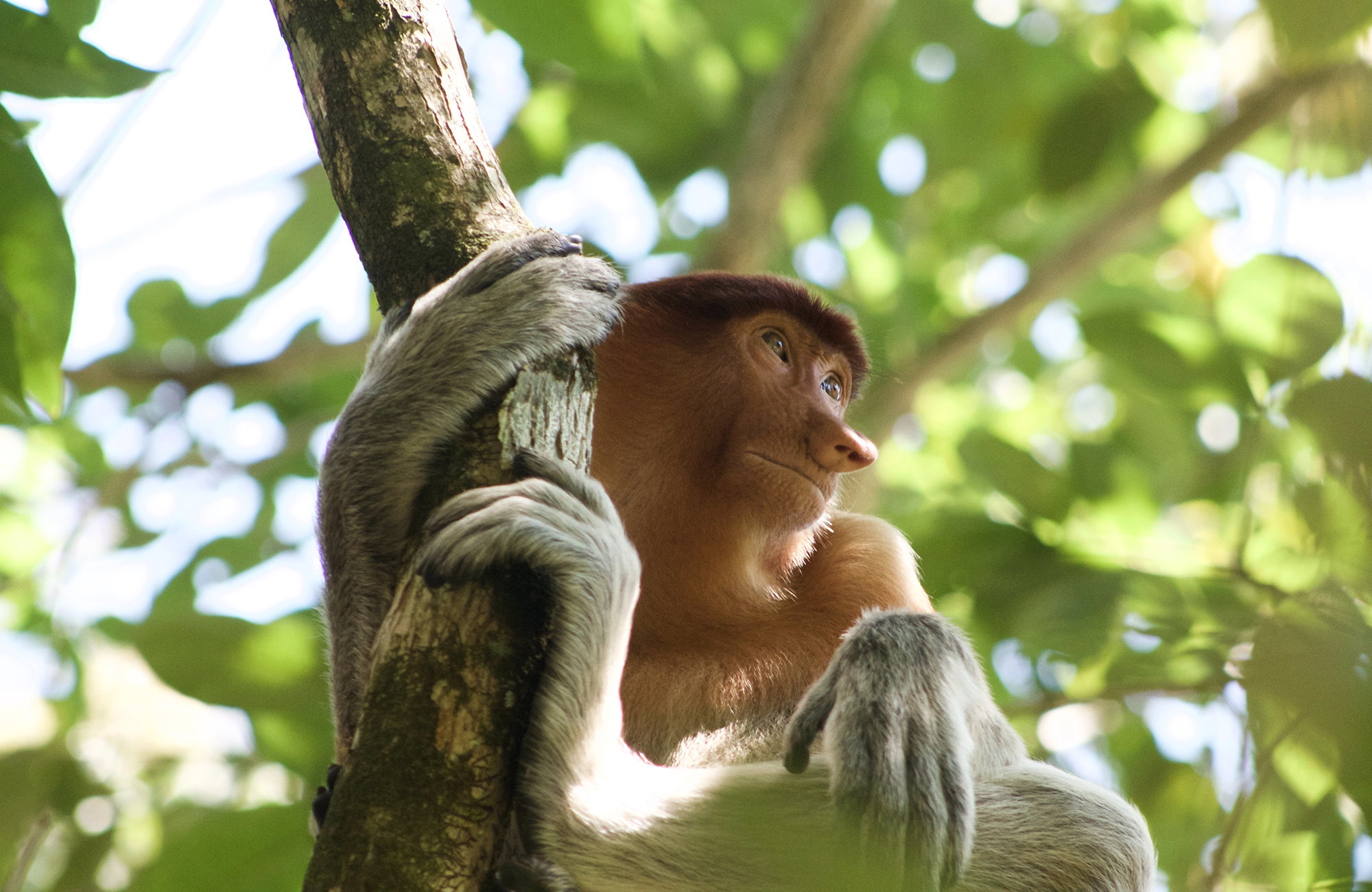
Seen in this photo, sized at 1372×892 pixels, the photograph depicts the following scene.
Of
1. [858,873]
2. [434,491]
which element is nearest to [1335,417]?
[858,873]

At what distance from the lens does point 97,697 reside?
18.9 ft

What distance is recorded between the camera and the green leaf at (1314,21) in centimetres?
94

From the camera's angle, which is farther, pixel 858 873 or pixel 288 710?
pixel 288 710

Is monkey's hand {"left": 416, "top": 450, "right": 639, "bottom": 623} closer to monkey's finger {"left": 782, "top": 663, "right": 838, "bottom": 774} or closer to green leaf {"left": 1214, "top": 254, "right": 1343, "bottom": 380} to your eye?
monkey's finger {"left": 782, "top": 663, "right": 838, "bottom": 774}

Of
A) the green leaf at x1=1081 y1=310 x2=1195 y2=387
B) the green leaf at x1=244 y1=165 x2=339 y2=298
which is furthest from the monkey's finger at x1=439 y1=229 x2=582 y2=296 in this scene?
the green leaf at x1=244 y1=165 x2=339 y2=298

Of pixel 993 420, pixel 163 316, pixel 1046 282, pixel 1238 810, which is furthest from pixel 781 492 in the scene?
pixel 993 420

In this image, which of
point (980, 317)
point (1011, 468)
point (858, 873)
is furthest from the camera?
point (980, 317)

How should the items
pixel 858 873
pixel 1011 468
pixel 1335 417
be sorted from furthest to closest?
1. pixel 1011 468
2. pixel 858 873
3. pixel 1335 417

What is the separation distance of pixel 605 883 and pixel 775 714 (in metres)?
0.83

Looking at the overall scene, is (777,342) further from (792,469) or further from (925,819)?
(925,819)

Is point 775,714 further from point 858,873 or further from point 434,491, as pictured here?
point 858,873

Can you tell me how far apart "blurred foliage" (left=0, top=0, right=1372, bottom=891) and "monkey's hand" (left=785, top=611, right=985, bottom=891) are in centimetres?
46

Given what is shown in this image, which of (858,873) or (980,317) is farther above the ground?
(980,317)

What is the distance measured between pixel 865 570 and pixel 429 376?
156cm
